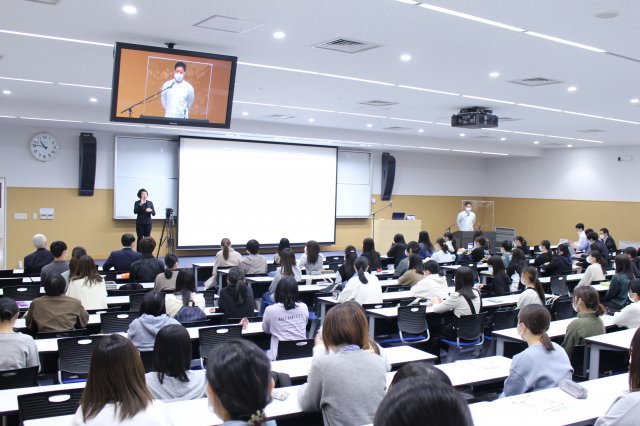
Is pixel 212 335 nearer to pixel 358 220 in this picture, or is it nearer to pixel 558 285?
pixel 558 285

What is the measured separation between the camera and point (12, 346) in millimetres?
3902

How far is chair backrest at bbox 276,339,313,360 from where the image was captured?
445cm

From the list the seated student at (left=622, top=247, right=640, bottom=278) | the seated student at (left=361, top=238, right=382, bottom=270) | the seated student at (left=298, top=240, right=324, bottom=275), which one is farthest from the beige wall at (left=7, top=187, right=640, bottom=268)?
the seated student at (left=298, top=240, right=324, bottom=275)

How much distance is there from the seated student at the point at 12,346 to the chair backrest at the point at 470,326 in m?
4.02

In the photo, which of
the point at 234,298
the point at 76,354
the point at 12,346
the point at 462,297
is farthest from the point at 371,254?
the point at 12,346

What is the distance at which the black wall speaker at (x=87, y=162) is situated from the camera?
14.0 m

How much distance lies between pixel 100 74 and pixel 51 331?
4.55 meters

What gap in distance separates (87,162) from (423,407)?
14.0 metres

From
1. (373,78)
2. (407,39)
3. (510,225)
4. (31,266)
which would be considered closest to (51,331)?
(31,266)

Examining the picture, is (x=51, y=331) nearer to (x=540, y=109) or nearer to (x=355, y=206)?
(x=540, y=109)

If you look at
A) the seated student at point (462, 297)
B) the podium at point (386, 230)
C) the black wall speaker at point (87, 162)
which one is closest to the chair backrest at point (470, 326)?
the seated student at point (462, 297)

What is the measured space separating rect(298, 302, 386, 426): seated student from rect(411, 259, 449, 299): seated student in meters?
4.21

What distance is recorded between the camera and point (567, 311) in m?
7.03

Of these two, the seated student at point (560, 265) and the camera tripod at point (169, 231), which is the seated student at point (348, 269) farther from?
the camera tripod at point (169, 231)
